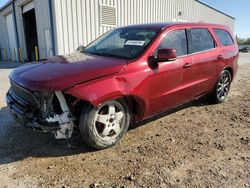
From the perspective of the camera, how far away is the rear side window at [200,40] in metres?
4.62

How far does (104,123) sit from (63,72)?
869mm

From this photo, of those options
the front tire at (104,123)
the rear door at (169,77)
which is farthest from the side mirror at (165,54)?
the front tire at (104,123)

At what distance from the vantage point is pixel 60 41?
11383 mm

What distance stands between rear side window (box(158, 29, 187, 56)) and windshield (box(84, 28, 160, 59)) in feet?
0.70

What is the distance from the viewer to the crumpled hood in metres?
2.98

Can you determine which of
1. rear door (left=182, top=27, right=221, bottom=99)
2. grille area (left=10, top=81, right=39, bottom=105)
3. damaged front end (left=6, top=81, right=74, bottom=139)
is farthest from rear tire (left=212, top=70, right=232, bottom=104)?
grille area (left=10, top=81, right=39, bottom=105)

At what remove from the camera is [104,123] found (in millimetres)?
3377

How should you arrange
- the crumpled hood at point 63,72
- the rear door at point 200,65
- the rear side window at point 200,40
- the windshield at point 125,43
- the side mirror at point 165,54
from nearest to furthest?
the crumpled hood at point 63,72, the side mirror at point 165,54, the windshield at point 125,43, the rear door at point 200,65, the rear side window at point 200,40

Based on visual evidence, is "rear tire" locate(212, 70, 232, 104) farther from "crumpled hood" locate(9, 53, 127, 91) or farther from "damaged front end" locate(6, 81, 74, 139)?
"damaged front end" locate(6, 81, 74, 139)

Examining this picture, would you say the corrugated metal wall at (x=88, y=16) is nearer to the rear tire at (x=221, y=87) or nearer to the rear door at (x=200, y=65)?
the rear door at (x=200, y=65)

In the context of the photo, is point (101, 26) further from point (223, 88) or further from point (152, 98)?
point (152, 98)

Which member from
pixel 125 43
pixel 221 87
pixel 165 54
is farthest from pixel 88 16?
pixel 165 54

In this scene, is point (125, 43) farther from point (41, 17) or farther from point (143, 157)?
point (41, 17)

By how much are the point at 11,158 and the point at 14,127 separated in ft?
3.56
